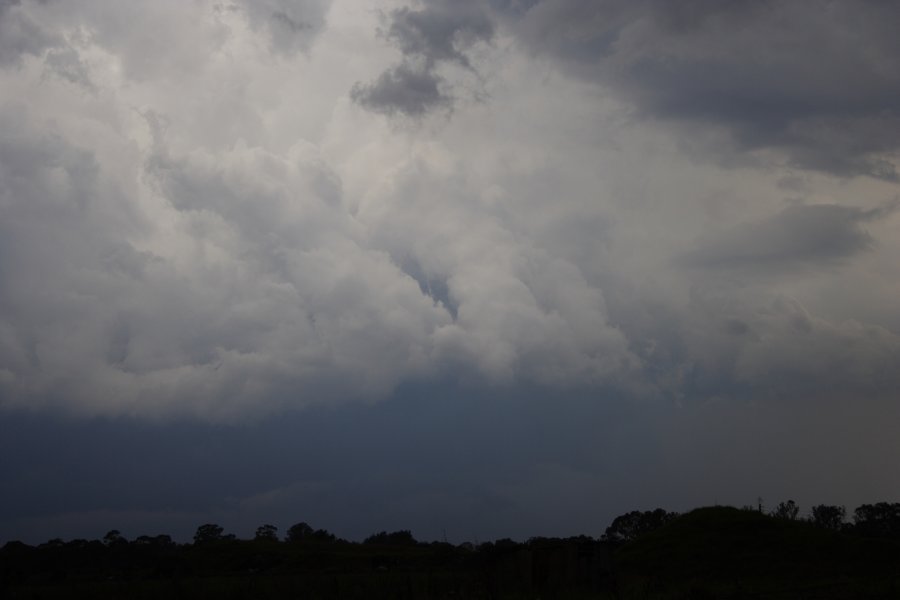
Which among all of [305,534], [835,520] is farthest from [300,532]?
[835,520]

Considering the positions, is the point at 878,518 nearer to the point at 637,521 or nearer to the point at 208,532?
the point at 637,521

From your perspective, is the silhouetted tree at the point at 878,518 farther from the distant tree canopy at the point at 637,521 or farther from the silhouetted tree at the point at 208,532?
the silhouetted tree at the point at 208,532

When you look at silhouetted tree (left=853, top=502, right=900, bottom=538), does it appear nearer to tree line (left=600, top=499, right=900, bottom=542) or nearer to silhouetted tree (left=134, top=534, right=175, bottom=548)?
tree line (left=600, top=499, right=900, bottom=542)

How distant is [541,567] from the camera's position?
33375mm

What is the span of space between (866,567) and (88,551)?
61110mm

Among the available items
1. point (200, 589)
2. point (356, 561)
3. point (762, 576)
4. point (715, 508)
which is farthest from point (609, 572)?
point (356, 561)

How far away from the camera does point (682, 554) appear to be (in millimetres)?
47750

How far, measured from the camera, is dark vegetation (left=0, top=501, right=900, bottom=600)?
27922 mm

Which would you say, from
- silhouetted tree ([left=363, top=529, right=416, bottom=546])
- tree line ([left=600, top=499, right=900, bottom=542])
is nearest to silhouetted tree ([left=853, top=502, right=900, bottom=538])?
tree line ([left=600, top=499, right=900, bottom=542])

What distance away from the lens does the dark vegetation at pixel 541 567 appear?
27.9 m

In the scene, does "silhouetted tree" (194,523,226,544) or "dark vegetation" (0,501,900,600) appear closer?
"dark vegetation" (0,501,900,600)

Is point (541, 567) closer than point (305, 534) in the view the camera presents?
Yes

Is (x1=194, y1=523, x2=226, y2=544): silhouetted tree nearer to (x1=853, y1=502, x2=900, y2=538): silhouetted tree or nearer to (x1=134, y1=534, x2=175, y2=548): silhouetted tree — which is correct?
(x1=134, y1=534, x2=175, y2=548): silhouetted tree

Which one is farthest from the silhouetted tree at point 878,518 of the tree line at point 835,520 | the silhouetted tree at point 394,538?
the silhouetted tree at point 394,538
